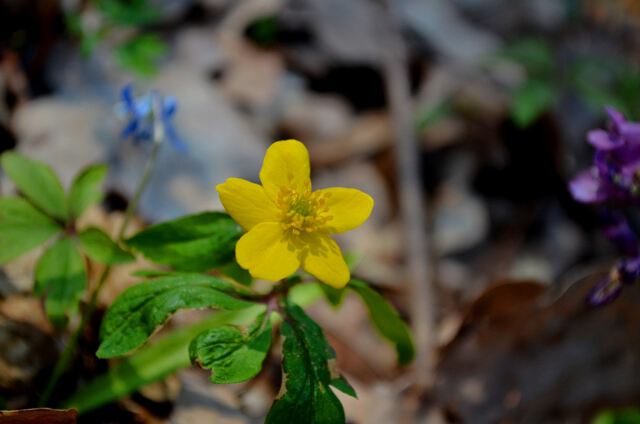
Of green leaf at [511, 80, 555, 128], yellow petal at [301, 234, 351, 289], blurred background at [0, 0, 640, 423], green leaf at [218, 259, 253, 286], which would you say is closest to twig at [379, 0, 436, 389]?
blurred background at [0, 0, 640, 423]

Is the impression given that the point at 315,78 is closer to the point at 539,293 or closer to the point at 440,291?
the point at 440,291

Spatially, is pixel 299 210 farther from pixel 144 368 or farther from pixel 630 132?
pixel 630 132

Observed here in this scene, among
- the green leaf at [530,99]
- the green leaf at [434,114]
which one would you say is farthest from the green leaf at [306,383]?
the green leaf at [434,114]

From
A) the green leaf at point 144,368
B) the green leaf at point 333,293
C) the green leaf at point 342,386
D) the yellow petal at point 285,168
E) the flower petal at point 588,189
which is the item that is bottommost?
the green leaf at point 144,368

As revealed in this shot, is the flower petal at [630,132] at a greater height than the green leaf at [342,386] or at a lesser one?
greater

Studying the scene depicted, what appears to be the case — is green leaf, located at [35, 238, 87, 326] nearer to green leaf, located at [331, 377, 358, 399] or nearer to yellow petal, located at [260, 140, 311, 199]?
yellow petal, located at [260, 140, 311, 199]

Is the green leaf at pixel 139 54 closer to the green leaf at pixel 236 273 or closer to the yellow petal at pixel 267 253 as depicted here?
the green leaf at pixel 236 273

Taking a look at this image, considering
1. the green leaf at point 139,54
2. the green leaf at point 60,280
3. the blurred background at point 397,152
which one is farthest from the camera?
the green leaf at point 139,54

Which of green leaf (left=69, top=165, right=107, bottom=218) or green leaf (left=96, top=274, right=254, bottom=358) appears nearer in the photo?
green leaf (left=96, top=274, right=254, bottom=358)

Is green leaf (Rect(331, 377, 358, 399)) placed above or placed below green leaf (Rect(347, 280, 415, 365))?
below
